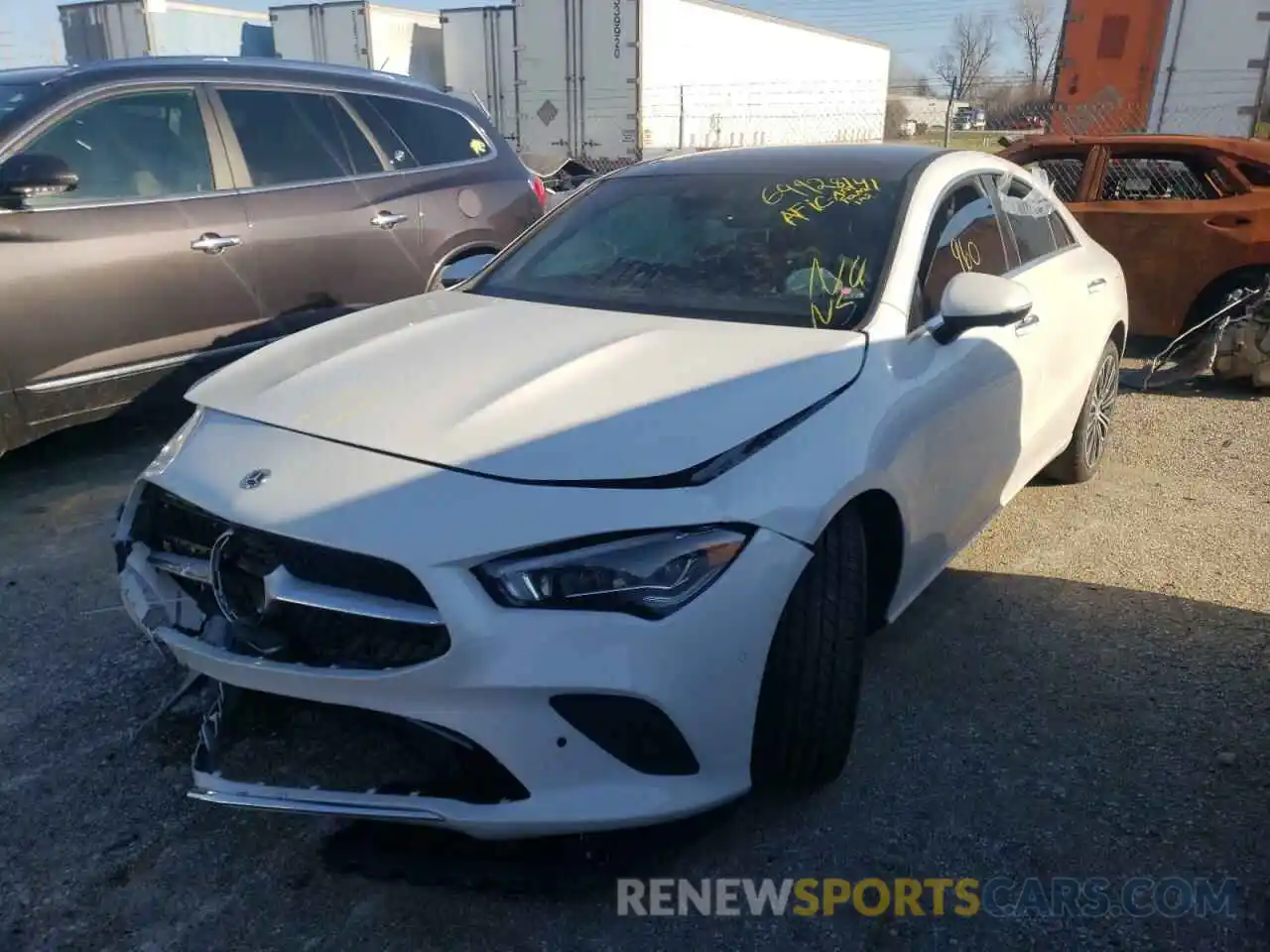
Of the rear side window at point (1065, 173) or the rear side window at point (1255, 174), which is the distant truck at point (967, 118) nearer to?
the rear side window at point (1065, 173)

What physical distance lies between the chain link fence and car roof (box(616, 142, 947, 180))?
3869mm

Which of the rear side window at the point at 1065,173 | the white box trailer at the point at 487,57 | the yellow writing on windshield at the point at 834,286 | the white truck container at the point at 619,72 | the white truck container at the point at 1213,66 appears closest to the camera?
the yellow writing on windshield at the point at 834,286

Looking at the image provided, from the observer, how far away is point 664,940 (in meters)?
2.14

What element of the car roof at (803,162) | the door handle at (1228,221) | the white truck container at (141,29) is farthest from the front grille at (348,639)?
the white truck container at (141,29)

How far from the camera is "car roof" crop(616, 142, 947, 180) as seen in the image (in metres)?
3.46

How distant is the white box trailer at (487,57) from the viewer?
19625 mm

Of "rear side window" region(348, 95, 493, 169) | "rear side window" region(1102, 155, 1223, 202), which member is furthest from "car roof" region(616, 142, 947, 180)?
"rear side window" region(1102, 155, 1223, 202)

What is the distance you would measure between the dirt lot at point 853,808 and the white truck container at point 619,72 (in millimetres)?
16210

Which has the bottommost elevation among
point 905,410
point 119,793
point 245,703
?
point 119,793

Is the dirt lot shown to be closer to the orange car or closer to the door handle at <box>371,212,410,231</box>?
the door handle at <box>371,212,410,231</box>

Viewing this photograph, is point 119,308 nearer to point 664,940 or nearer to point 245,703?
point 245,703

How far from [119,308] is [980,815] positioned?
4.00 m

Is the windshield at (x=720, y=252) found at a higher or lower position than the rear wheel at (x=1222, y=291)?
higher

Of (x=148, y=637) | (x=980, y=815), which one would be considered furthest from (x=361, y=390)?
(x=980, y=815)
